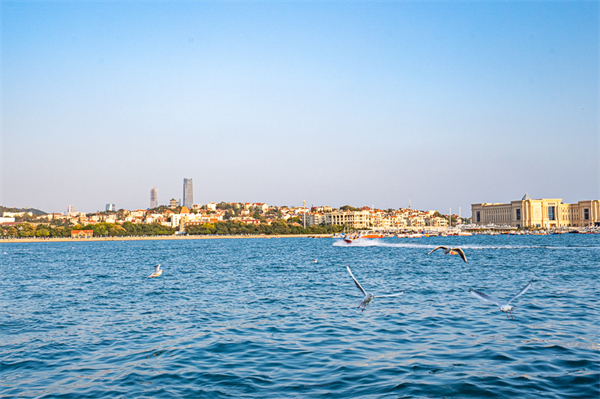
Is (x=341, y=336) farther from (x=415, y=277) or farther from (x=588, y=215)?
(x=588, y=215)

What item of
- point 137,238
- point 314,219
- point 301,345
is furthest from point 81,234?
point 301,345

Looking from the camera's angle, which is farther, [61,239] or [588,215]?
[588,215]

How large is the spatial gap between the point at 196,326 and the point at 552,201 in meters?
173

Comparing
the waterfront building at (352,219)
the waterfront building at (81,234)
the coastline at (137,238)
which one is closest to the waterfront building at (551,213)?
the waterfront building at (352,219)

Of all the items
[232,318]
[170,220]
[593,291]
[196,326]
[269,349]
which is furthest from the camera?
[170,220]

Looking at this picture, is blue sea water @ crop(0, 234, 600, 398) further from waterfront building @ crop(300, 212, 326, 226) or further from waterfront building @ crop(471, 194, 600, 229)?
waterfront building @ crop(471, 194, 600, 229)

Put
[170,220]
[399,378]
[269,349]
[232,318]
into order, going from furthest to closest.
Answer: [170,220] < [232,318] < [269,349] < [399,378]

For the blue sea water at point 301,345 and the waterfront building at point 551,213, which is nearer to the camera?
the blue sea water at point 301,345

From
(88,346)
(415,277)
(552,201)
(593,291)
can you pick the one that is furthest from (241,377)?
A: (552,201)

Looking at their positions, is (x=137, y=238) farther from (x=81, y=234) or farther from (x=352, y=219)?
(x=352, y=219)

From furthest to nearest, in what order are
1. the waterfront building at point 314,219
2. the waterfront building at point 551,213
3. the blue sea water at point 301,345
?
1. the waterfront building at point 314,219
2. the waterfront building at point 551,213
3. the blue sea water at point 301,345

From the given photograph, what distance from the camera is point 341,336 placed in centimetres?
1006

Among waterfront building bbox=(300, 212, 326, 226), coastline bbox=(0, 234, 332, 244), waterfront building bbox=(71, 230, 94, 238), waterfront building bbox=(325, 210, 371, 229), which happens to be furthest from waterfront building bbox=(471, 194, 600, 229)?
waterfront building bbox=(71, 230, 94, 238)

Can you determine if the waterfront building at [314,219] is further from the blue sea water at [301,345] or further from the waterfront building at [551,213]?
the blue sea water at [301,345]
